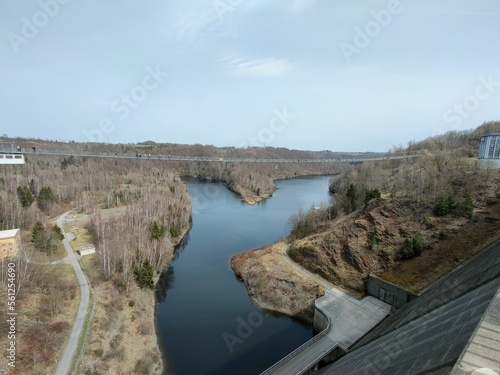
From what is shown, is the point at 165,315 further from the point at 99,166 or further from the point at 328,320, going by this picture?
the point at 99,166

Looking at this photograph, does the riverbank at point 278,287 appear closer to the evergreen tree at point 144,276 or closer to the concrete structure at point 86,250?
the evergreen tree at point 144,276

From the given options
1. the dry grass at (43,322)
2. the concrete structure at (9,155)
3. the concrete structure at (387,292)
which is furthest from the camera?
the concrete structure at (9,155)

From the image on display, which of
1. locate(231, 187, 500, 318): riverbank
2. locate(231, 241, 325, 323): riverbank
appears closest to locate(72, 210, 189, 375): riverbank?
locate(231, 241, 325, 323): riverbank

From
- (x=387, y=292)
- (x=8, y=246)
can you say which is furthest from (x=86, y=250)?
(x=387, y=292)

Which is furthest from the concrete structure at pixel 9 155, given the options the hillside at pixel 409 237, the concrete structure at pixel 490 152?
the concrete structure at pixel 490 152

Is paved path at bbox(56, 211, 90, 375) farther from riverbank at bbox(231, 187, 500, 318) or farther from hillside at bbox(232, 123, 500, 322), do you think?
hillside at bbox(232, 123, 500, 322)

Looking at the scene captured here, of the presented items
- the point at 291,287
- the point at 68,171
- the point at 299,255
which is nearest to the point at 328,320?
the point at 291,287
